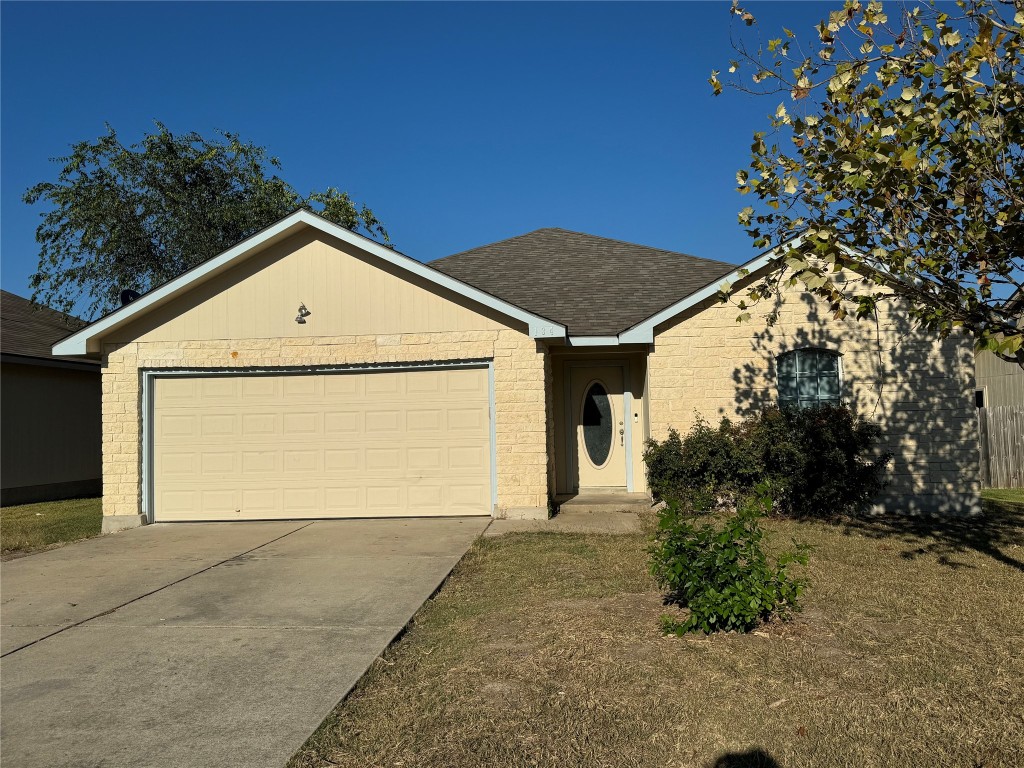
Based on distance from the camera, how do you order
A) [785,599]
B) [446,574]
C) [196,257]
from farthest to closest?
[196,257] → [446,574] → [785,599]

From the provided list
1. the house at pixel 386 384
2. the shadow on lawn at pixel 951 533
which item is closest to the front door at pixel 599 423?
the house at pixel 386 384

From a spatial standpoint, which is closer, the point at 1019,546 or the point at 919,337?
the point at 1019,546

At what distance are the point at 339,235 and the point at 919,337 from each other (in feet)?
28.8

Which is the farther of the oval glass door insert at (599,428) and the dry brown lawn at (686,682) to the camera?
the oval glass door insert at (599,428)

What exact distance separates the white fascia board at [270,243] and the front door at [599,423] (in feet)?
8.94

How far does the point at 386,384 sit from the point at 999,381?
20792 millimetres

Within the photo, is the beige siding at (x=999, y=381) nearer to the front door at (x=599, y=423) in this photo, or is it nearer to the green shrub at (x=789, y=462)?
the green shrub at (x=789, y=462)

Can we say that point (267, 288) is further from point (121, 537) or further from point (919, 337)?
point (919, 337)

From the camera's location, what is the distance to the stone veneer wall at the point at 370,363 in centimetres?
1079

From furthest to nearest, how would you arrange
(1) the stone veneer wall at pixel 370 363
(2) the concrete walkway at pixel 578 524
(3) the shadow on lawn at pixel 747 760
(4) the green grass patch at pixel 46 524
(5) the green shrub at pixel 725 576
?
(1) the stone veneer wall at pixel 370 363 → (4) the green grass patch at pixel 46 524 → (2) the concrete walkway at pixel 578 524 → (5) the green shrub at pixel 725 576 → (3) the shadow on lawn at pixel 747 760

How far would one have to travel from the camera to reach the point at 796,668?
15.4ft

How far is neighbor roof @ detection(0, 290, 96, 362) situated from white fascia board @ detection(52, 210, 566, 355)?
3.33 metres

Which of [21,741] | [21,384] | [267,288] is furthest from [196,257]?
[21,741]

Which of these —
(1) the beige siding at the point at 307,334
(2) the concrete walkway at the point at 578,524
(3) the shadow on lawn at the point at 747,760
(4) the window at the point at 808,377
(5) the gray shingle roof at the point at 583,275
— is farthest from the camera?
(5) the gray shingle roof at the point at 583,275
